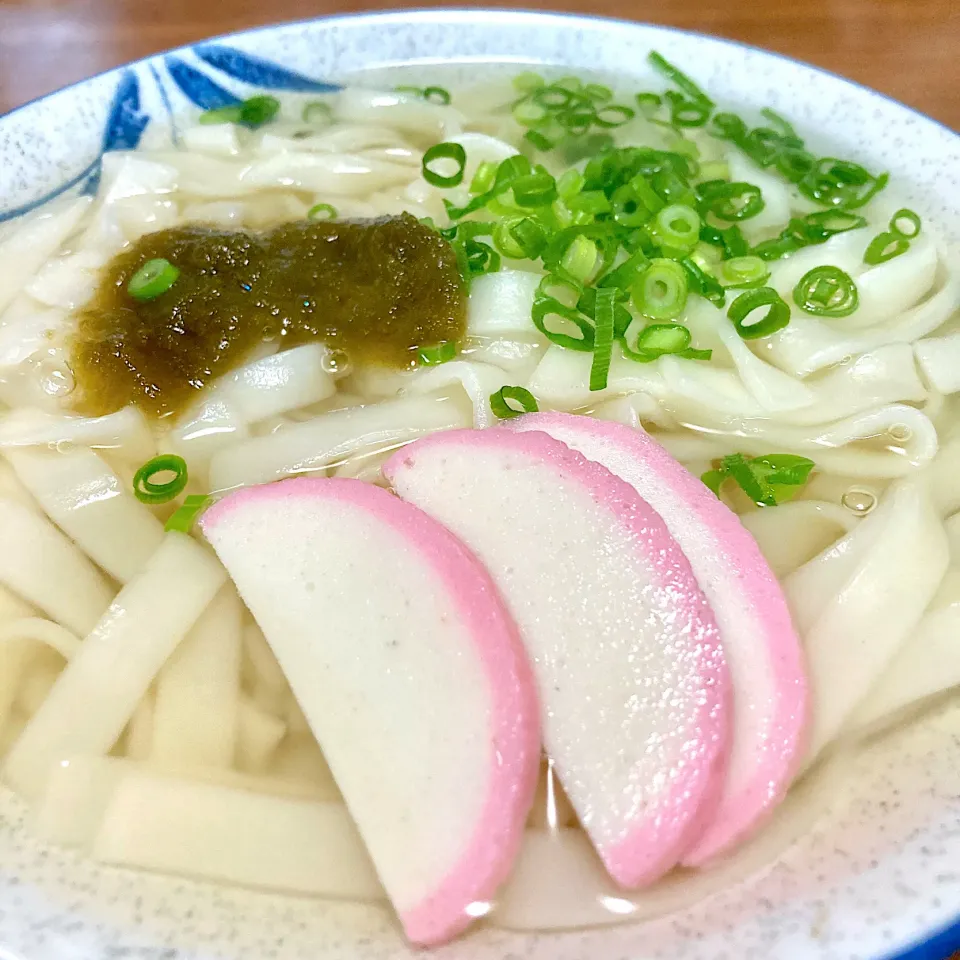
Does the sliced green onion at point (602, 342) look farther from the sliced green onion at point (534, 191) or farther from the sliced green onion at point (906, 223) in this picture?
the sliced green onion at point (906, 223)

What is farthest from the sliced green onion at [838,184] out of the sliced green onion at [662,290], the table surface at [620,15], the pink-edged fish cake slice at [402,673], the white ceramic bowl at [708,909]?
the pink-edged fish cake slice at [402,673]

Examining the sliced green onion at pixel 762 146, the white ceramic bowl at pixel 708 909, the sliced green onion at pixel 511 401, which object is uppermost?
the sliced green onion at pixel 762 146

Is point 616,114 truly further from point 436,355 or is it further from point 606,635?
point 606,635

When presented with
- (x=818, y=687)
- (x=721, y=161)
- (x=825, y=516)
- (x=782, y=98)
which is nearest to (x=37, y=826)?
(x=818, y=687)

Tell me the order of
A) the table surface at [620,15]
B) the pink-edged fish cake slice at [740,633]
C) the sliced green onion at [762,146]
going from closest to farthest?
the pink-edged fish cake slice at [740,633] < the sliced green onion at [762,146] < the table surface at [620,15]

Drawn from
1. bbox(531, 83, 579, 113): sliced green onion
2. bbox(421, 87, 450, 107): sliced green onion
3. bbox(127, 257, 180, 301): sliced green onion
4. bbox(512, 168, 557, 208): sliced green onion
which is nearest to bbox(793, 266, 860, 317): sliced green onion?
bbox(512, 168, 557, 208): sliced green onion

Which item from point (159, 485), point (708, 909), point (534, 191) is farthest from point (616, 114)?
point (708, 909)

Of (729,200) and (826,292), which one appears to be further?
(729,200)
